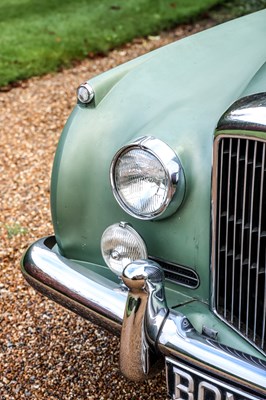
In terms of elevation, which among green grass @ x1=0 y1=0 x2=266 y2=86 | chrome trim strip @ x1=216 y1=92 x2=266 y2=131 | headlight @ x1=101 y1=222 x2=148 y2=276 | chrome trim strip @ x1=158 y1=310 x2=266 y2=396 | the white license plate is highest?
chrome trim strip @ x1=216 y1=92 x2=266 y2=131

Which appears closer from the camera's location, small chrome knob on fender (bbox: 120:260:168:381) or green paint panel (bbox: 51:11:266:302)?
small chrome knob on fender (bbox: 120:260:168:381)

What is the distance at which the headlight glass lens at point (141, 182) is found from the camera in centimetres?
205

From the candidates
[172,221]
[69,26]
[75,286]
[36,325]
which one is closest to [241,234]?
[172,221]

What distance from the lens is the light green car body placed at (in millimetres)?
2053

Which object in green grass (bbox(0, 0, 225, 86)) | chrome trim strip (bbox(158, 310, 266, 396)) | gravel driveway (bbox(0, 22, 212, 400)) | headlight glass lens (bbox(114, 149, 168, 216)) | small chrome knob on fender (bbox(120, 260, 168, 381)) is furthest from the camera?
green grass (bbox(0, 0, 225, 86))

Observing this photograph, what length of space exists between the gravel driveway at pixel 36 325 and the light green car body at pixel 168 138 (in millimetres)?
600

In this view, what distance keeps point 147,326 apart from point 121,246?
12.2 inches

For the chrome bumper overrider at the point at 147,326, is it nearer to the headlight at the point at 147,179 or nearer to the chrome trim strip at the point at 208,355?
the chrome trim strip at the point at 208,355

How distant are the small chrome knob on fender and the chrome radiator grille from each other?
0.64ft

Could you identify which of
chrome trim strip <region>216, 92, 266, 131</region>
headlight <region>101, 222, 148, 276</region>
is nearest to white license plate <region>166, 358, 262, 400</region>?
headlight <region>101, 222, 148, 276</region>

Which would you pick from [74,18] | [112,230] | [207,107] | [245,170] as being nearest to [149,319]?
[112,230]

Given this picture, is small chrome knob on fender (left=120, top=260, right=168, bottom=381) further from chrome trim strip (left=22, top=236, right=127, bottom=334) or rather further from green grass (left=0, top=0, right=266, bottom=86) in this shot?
green grass (left=0, top=0, right=266, bottom=86)

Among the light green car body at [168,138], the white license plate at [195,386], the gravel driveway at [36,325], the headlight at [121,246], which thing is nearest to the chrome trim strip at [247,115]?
the light green car body at [168,138]

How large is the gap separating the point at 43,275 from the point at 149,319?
0.52 meters
